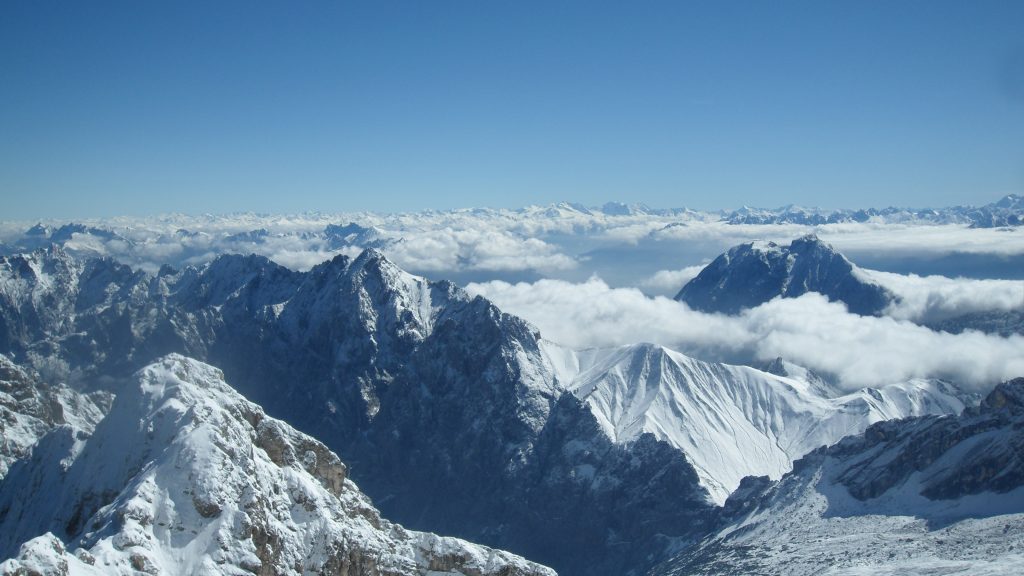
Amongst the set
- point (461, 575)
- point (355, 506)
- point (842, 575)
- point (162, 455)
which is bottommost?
point (842, 575)

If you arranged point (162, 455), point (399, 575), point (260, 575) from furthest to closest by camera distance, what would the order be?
1. point (399, 575)
2. point (162, 455)
3. point (260, 575)

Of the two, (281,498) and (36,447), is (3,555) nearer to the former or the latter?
(36,447)

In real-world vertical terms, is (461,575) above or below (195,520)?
below

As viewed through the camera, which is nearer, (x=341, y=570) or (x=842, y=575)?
(x=341, y=570)

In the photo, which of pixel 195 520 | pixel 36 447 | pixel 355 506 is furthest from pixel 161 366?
pixel 195 520

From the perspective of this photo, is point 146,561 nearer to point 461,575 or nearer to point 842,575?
point 461,575

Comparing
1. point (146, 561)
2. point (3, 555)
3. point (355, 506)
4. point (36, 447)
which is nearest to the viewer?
point (146, 561)
